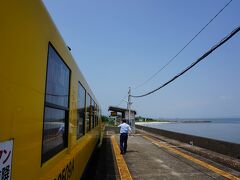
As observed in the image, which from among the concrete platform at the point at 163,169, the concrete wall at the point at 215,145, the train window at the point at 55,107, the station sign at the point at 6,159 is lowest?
the concrete platform at the point at 163,169

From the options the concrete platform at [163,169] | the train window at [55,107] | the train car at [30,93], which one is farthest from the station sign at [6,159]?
the concrete platform at [163,169]

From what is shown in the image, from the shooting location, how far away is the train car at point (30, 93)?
192 cm

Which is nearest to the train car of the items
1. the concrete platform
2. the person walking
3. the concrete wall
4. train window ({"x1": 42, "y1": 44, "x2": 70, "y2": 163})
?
train window ({"x1": 42, "y1": 44, "x2": 70, "y2": 163})

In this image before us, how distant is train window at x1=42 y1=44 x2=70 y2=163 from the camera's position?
10.5 ft

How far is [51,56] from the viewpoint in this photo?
130 inches

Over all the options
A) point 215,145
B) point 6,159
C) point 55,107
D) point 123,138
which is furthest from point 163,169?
point 6,159

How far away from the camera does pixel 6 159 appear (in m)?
1.93

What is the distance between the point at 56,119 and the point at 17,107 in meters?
1.65

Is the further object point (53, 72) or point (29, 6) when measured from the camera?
point (53, 72)

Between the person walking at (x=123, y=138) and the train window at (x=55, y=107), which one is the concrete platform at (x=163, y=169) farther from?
the train window at (x=55, y=107)

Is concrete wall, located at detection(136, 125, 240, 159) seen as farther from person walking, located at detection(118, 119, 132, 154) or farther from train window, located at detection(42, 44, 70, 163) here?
train window, located at detection(42, 44, 70, 163)

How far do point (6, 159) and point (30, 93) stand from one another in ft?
2.13

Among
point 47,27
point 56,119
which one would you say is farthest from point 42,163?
point 47,27

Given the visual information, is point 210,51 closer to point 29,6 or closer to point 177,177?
point 177,177
